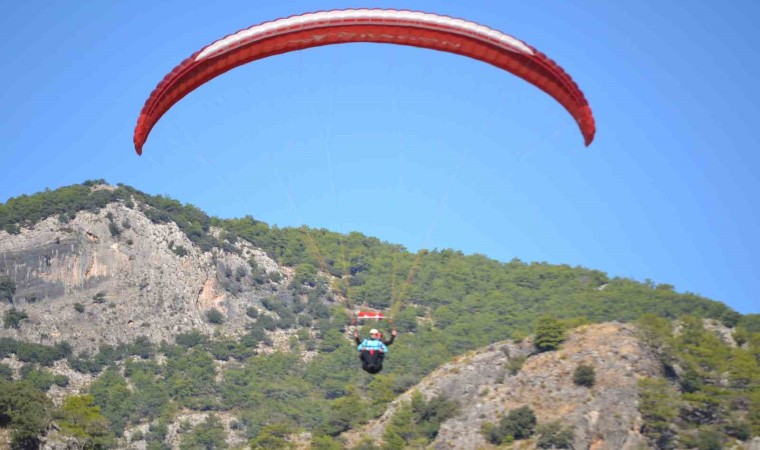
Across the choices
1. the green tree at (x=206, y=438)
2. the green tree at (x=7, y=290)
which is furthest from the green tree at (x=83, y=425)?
the green tree at (x=7, y=290)

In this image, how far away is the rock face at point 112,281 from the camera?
15488 centimetres

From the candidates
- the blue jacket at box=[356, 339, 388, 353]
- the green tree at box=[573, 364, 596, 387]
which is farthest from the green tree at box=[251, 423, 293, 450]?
the blue jacket at box=[356, 339, 388, 353]

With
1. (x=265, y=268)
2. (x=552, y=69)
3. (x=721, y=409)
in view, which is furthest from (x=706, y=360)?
(x=265, y=268)

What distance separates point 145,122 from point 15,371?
9774 cm

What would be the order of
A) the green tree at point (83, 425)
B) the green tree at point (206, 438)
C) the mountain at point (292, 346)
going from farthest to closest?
the green tree at point (206, 438), the mountain at point (292, 346), the green tree at point (83, 425)

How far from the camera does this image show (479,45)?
1854 inches

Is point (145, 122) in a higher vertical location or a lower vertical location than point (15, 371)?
lower

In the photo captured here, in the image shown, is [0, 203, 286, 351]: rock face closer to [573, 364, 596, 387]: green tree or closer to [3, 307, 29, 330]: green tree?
[3, 307, 29, 330]: green tree

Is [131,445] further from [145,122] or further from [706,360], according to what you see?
[145,122]

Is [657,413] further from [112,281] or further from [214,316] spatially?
[112,281]

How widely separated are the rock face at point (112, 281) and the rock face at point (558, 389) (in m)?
62.3

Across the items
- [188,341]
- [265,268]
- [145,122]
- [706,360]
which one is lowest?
[145,122]

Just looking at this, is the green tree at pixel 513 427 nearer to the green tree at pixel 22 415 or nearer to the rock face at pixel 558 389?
the rock face at pixel 558 389

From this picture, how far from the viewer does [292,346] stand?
163 meters
